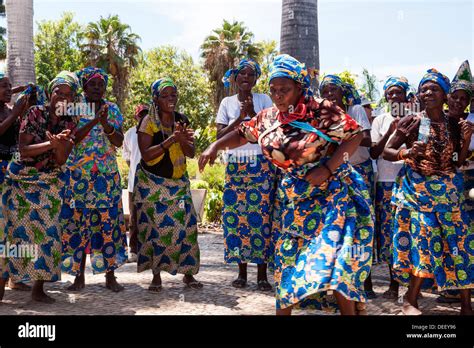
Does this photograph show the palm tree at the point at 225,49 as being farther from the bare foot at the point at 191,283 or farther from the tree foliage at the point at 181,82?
the bare foot at the point at 191,283

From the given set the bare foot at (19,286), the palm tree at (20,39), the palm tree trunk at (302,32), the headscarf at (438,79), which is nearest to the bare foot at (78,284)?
the bare foot at (19,286)

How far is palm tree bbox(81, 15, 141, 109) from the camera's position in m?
31.9

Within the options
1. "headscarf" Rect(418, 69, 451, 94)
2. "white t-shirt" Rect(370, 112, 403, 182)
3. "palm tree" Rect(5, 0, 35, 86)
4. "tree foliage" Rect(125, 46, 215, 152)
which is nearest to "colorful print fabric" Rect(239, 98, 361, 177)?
"headscarf" Rect(418, 69, 451, 94)

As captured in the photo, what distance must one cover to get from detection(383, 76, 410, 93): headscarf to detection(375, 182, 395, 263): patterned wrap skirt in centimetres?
101

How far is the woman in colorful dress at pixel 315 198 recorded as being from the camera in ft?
12.2

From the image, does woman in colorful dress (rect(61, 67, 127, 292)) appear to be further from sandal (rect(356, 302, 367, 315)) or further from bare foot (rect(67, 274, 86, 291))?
sandal (rect(356, 302, 367, 315))

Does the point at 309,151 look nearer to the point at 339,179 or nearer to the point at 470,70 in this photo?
the point at 339,179

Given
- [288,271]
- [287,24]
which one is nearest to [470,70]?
[288,271]

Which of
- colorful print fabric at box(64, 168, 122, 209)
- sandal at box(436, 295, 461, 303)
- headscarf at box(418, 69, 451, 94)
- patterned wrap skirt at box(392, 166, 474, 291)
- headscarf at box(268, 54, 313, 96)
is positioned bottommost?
sandal at box(436, 295, 461, 303)

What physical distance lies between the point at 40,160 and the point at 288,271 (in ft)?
8.88

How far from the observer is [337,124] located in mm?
3873

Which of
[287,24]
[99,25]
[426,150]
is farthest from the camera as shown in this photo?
[99,25]

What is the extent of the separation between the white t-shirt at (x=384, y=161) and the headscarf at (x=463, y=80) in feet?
2.71
